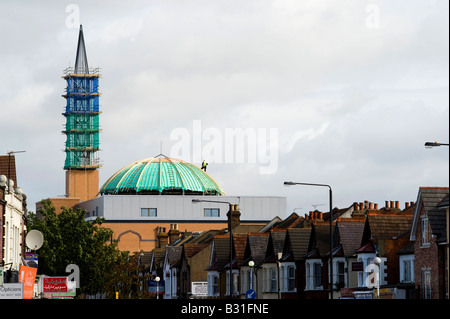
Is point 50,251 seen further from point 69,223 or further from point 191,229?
point 191,229

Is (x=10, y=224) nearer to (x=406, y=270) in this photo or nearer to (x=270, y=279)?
(x=406, y=270)

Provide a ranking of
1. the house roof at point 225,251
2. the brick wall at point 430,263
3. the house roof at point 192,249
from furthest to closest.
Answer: the house roof at point 192,249, the house roof at point 225,251, the brick wall at point 430,263

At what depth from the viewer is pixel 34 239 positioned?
61.6 m

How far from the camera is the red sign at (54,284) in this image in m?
64.4

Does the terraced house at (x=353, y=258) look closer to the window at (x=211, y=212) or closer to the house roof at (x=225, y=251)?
the house roof at (x=225, y=251)

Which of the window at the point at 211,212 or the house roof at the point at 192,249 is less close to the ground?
the window at the point at 211,212

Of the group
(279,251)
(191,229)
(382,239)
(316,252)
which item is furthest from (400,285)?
(191,229)

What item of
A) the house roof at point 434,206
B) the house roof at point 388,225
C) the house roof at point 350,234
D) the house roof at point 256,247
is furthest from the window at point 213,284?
the house roof at point 434,206

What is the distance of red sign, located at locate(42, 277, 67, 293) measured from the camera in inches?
2534

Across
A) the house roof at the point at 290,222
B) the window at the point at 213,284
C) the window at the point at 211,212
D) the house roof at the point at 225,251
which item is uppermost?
the window at the point at 211,212

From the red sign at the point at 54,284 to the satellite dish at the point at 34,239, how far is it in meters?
3.78

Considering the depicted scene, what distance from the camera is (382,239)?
59656 millimetres
